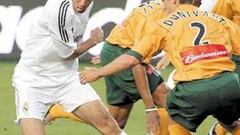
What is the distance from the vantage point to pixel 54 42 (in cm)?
817

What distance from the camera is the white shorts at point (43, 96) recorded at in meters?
8.30

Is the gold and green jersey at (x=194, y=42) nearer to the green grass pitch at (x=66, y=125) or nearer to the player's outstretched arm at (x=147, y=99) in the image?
the player's outstretched arm at (x=147, y=99)

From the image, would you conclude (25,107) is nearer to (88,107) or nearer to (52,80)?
(52,80)

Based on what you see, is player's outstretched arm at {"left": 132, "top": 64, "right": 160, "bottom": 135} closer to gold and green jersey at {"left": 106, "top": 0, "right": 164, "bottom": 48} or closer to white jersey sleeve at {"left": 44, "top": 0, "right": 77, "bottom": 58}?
gold and green jersey at {"left": 106, "top": 0, "right": 164, "bottom": 48}

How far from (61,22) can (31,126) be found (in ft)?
2.95

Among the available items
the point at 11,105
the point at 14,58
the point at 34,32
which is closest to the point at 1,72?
the point at 14,58

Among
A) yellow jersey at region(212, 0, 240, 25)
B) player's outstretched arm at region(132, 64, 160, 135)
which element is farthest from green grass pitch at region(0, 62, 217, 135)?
player's outstretched arm at region(132, 64, 160, 135)

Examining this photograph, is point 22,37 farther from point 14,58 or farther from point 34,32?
point 34,32

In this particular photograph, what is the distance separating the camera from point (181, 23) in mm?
7480

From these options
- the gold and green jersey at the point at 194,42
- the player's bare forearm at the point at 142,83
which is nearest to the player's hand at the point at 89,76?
the gold and green jersey at the point at 194,42

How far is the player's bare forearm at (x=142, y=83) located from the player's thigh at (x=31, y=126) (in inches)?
39.6

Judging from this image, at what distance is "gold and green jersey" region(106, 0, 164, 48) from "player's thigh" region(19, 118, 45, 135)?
3.82 feet

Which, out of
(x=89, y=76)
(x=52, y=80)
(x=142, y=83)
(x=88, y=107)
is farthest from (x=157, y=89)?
(x=89, y=76)

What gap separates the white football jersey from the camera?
800 cm
